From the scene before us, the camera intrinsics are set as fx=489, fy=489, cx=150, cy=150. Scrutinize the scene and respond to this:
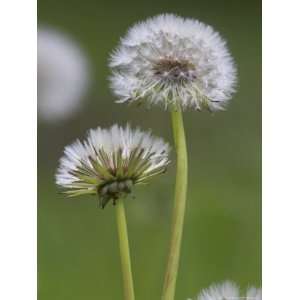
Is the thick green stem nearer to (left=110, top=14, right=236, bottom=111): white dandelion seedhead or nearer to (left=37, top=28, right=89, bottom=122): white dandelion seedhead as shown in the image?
(left=110, top=14, right=236, bottom=111): white dandelion seedhead

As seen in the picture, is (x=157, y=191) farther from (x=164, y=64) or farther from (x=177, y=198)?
(x=164, y=64)

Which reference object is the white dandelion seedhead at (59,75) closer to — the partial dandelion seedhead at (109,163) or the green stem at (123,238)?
the partial dandelion seedhead at (109,163)

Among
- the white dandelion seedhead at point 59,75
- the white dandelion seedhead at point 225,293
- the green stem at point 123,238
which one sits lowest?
the white dandelion seedhead at point 225,293

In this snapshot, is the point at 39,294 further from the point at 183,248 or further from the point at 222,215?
the point at 222,215

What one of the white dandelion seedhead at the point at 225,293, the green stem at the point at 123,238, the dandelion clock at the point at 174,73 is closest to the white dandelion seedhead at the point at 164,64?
the dandelion clock at the point at 174,73

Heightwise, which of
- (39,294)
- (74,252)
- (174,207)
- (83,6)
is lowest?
(39,294)

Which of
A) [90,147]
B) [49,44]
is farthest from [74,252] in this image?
[49,44]
